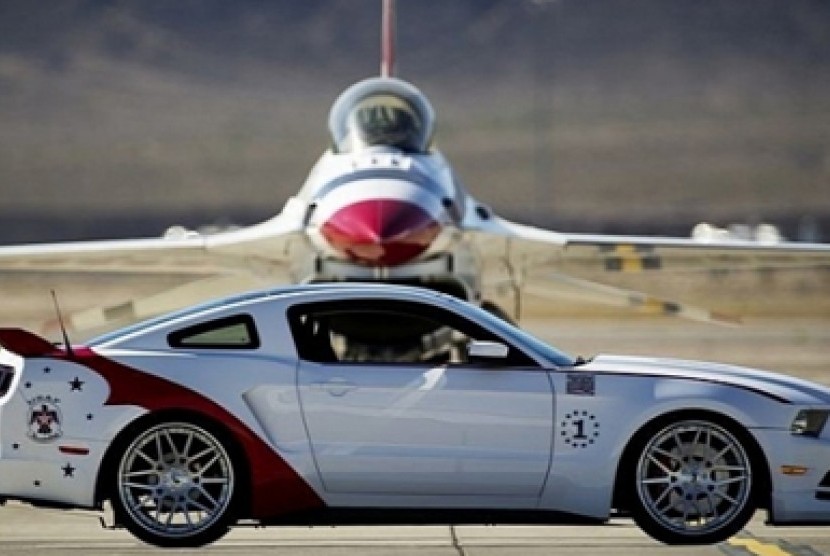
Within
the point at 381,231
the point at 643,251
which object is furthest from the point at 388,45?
the point at 381,231

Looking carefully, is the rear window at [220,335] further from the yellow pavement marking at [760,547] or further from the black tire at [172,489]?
the yellow pavement marking at [760,547]

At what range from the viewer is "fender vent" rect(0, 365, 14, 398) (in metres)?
10.1

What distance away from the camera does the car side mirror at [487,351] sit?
394 inches

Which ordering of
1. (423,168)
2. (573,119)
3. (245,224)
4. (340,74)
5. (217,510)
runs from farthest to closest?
(340,74) < (573,119) < (245,224) < (423,168) < (217,510)

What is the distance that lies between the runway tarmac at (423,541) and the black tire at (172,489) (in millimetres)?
129

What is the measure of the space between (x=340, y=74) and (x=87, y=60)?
27.1 ft

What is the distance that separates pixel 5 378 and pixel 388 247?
10.9 metres

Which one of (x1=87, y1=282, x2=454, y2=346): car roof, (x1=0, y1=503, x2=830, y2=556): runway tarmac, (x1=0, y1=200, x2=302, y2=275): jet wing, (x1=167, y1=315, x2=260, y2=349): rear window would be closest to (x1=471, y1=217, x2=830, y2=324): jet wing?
(x1=0, y1=200, x2=302, y2=275): jet wing

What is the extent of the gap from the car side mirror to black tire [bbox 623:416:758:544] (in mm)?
709

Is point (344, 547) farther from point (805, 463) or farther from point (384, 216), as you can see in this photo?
point (384, 216)

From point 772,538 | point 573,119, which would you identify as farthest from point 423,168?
point 573,119

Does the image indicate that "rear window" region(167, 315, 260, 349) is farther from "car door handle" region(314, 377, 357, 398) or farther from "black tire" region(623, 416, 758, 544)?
"black tire" region(623, 416, 758, 544)

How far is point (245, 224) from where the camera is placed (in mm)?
55781

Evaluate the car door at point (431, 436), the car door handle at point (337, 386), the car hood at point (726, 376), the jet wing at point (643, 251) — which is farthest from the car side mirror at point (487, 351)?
the jet wing at point (643, 251)
